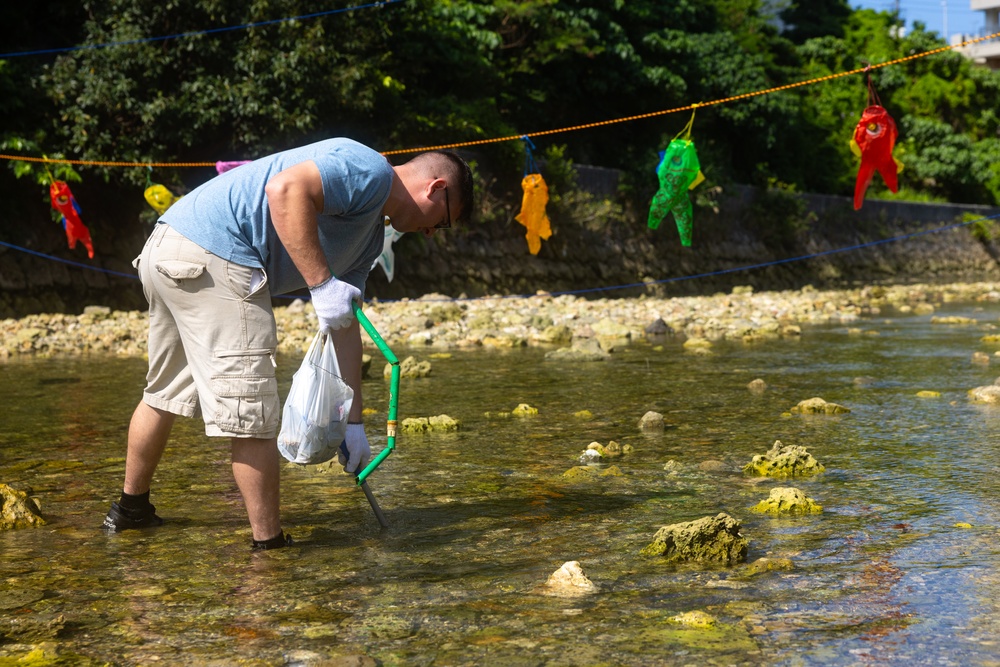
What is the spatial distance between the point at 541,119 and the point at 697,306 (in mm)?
7614

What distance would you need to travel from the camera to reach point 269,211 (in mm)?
3199

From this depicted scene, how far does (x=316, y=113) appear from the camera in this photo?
14.7 meters

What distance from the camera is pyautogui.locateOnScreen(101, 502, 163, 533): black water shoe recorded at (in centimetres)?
346

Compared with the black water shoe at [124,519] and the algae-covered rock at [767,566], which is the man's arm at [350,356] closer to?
the black water shoe at [124,519]

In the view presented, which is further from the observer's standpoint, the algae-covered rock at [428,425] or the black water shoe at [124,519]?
the algae-covered rock at [428,425]

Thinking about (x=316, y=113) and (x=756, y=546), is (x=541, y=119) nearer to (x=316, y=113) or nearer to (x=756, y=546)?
(x=316, y=113)

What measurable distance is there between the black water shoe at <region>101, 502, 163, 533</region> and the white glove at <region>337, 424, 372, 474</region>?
0.66 meters

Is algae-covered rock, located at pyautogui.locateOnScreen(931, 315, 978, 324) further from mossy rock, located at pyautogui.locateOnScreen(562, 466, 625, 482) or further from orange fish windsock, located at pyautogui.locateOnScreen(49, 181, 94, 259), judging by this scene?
orange fish windsock, located at pyautogui.locateOnScreen(49, 181, 94, 259)

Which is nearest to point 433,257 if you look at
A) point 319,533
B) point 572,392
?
point 572,392

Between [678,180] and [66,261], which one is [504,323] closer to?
[678,180]

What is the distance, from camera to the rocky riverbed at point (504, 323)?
10453 mm

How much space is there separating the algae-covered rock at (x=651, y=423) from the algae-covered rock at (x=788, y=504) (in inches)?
65.8

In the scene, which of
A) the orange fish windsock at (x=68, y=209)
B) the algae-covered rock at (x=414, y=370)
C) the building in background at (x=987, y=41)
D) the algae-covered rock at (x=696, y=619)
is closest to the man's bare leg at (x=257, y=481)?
the algae-covered rock at (x=696, y=619)

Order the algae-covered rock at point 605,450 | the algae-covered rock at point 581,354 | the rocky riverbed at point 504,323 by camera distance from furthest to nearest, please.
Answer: the rocky riverbed at point 504,323 < the algae-covered rock at point 581,354 < the algae-covered rock at point 605,450
